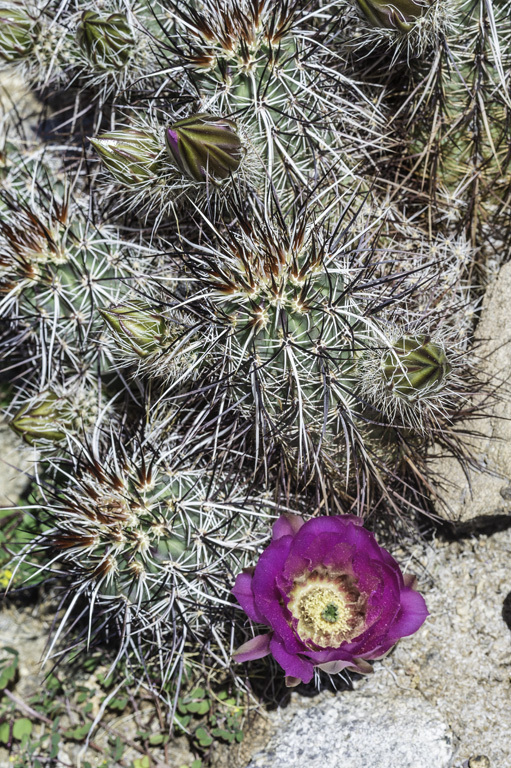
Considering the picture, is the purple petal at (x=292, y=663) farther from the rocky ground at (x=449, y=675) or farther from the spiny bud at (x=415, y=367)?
the spiny bud at (x=415, y=367)

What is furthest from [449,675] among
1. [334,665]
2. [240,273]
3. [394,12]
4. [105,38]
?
[105,38]

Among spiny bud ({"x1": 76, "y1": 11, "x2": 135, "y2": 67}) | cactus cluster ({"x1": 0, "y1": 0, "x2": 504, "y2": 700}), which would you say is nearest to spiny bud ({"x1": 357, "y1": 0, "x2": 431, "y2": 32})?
cactus cluster ({"x1": 0, "y1": 0, "x2": 504, "y2": 700})

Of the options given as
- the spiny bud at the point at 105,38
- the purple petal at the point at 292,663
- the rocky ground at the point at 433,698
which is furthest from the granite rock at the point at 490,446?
the spiny bud at the point at 105,38

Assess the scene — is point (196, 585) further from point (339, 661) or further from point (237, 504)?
point (339, 661)

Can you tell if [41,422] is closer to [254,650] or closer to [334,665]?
[254,650]

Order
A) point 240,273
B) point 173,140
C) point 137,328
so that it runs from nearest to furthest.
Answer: point 173,140 < point 240,273 < point 137,328
